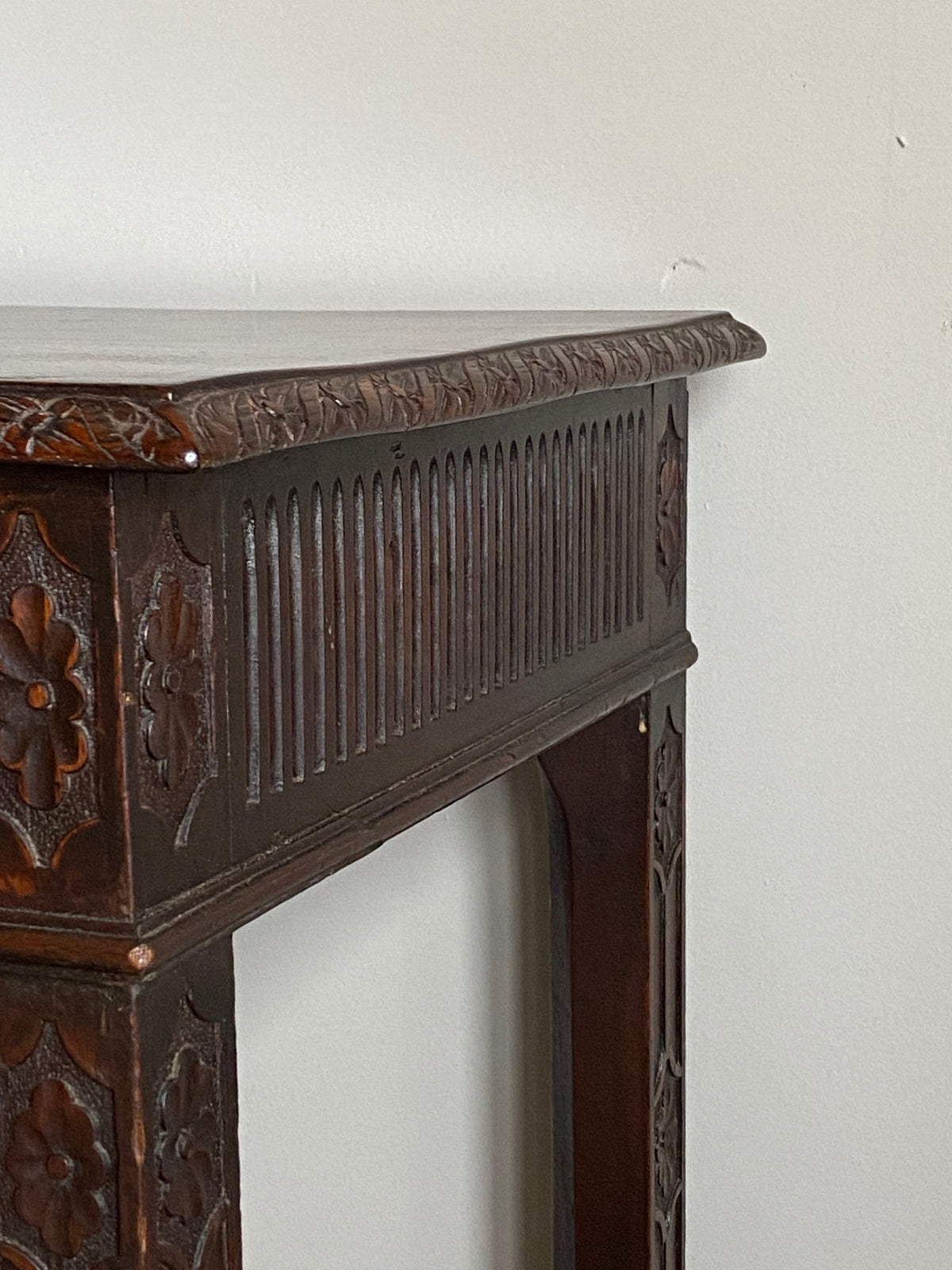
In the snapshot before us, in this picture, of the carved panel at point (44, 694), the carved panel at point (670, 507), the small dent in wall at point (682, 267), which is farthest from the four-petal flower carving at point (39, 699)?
the small dent in wall at point (682, 267)

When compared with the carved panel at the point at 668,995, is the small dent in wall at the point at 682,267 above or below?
above

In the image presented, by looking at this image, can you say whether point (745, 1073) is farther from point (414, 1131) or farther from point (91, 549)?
point (91, 549)

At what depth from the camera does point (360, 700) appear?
0.69 meters

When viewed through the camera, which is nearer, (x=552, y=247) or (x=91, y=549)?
(x=91, y=549)

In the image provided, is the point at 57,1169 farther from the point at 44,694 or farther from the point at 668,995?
the point at 668,995

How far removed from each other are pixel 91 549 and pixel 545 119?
640 millimetres

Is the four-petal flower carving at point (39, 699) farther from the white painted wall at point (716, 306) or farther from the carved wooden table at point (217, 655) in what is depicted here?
the white painted wall at point (716, 306)

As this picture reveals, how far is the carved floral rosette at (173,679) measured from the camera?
0.54 metres

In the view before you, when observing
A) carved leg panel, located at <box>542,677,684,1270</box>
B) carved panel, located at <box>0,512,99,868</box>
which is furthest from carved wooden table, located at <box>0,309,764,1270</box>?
carved leg panel, located at <box>542,677,684,1270</box>

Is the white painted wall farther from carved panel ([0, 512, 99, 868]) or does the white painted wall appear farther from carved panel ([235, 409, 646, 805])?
carved panel ([0, 512, 99, 868])

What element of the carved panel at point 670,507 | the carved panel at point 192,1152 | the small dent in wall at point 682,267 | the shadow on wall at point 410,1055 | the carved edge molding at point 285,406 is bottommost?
the shadow on wall at point 410,1055

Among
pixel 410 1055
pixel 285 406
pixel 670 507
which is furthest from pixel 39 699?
pixel 410 1055

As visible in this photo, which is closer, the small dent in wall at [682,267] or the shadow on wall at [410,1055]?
the small dent in wall at [682,267]

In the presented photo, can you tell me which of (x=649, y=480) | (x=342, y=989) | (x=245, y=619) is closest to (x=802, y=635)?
(x=649, y=480)
